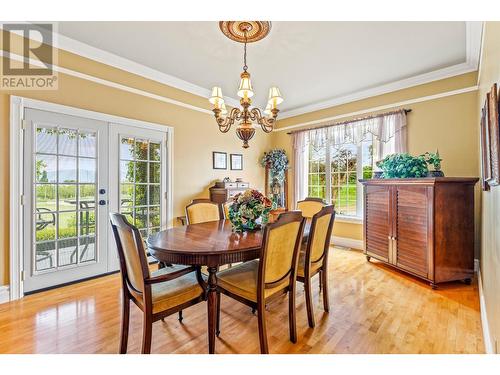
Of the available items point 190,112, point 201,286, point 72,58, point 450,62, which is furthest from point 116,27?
point 450,62

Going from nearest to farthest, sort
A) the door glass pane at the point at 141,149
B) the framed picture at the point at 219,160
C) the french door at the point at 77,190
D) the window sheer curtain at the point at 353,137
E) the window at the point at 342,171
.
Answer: the french door at the point at 77,190 < the door glass pane at the point at 141,149 < the window sheer curtain at the point at 353,137 < the window at the point at 342,171 < the framed picture at the point at 219,160

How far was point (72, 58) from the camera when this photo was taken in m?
2.70

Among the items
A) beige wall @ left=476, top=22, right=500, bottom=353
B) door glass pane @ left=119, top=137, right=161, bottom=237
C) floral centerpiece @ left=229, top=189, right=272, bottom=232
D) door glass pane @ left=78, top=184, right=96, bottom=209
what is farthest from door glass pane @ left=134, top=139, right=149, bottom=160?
beige wall @ left=476, top=22, right=500, bottom=353

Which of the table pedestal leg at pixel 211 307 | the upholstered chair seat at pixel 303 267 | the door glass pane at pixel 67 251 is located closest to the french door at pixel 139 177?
the door glass pane at pixel 67 251

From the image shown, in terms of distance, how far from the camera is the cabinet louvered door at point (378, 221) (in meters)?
3.16

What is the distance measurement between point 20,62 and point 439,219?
4.68 metres

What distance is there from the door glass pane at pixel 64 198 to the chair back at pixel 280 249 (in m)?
2.41

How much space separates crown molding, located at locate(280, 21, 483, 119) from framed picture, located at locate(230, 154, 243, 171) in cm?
145

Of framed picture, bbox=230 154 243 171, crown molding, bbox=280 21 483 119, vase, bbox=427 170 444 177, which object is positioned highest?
crown molding, bbox=280 21 483 119

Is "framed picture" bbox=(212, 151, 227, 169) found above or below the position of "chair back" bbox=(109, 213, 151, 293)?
above

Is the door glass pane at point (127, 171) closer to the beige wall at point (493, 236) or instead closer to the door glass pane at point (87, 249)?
the door glass pane at point (87, 249)

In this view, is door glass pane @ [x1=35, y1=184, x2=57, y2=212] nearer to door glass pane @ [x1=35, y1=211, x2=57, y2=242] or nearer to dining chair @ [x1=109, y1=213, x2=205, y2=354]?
door glass pane @ [x1=35, y1=211, x2=57, y2=242]

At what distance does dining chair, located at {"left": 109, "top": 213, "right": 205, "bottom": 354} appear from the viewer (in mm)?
1451

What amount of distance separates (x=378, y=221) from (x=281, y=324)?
2094 mm
